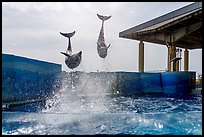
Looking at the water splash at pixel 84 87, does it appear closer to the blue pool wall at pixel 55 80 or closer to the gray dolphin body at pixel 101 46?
the blue pool wall at pixel 55 80

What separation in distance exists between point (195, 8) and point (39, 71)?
11758mm

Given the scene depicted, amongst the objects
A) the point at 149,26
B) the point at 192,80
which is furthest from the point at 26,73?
the point at 149,26

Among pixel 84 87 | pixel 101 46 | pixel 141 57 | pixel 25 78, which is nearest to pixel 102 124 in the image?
pixel 25 78

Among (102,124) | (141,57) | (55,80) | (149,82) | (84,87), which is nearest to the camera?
(102,124)

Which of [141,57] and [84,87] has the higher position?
[141,57]

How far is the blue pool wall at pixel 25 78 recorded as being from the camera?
7.23 m

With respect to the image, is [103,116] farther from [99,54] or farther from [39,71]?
→ [99,54]

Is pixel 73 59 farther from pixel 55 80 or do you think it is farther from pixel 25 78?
pixel 25 78

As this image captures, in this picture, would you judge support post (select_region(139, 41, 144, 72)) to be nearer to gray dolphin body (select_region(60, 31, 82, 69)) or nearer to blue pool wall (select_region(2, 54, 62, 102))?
gray dolphin body (select_region(60, 31, 82, 69))

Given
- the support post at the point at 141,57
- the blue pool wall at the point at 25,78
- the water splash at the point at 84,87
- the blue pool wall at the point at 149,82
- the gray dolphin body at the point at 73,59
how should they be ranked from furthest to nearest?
the support post at the point at 141,57 → the gray dolphin body at the point at 73,59 → the blue pool wall at the point at 149,82 → the water splash at the point at 84,87 → the blue pool wall at the point at 25,78

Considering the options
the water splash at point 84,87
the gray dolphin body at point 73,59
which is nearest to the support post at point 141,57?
the gray dolphin body at point 73,59

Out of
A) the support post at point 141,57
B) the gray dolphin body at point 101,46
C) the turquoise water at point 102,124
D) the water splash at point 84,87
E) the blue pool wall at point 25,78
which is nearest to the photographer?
the turquoise water at point 102,124

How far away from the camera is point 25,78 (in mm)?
8055

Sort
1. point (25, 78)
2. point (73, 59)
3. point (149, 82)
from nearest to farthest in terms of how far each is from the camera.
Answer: point (25, 78)
point (149, 82)
point (73, 59)
